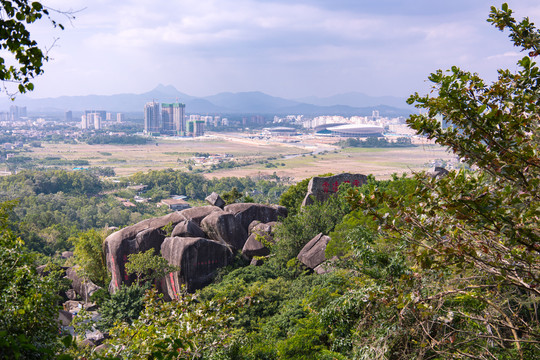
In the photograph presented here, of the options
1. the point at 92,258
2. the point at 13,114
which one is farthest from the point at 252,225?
the point at 13,114

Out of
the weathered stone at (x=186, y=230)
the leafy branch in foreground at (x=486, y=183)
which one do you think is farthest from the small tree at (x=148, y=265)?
the leafy branch in foreground at (x=486, y=183)

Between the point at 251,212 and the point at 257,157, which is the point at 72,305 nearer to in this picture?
the point at 251,212

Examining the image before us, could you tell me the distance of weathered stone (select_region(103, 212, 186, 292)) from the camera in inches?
475

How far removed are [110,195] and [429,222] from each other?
132ft

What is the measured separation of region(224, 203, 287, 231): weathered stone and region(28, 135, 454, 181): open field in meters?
29.1

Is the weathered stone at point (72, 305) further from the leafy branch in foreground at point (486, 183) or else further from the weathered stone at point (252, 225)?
the leafy branch in foreground at point (486, 183)

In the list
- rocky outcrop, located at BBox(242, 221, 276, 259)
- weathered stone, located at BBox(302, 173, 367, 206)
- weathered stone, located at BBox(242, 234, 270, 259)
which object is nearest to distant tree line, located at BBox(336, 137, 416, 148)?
weathered stone, located at BBox(302, 173, 367, 206)

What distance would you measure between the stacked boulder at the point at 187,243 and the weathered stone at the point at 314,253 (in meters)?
2.63

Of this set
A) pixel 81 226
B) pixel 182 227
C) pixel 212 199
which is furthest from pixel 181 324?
pixel 81 226

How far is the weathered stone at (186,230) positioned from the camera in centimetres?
1271

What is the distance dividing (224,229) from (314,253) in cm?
402

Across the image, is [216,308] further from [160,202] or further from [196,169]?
[196,169]

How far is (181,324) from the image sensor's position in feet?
14.0

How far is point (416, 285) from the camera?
12.3 feet
